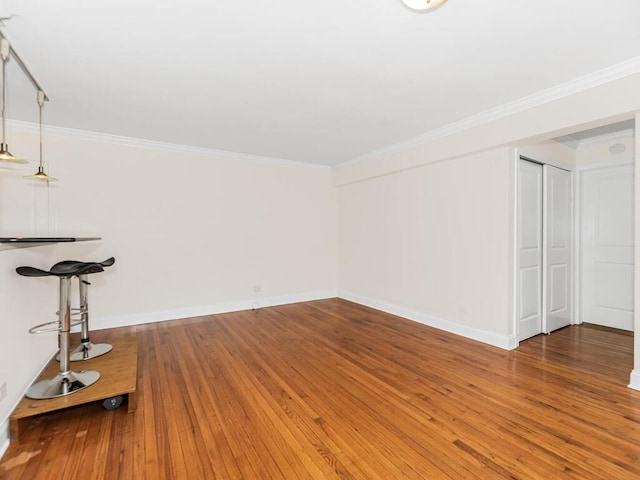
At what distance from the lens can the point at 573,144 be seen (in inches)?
165

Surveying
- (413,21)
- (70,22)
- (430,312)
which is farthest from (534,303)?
(70,22)

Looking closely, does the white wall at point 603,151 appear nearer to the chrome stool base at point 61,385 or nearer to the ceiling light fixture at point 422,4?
the ceiling light fixture at point 422,4

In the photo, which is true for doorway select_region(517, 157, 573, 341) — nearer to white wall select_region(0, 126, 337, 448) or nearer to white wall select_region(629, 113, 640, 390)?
white wall select_region(629, 113, 640, 390)

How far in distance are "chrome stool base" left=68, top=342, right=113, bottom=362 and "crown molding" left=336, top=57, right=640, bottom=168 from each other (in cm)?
435

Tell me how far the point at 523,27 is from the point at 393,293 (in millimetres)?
3642

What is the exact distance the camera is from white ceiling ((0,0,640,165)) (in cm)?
188

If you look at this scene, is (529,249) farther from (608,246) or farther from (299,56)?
(299,56)

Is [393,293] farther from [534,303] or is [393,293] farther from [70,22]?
[70,22]

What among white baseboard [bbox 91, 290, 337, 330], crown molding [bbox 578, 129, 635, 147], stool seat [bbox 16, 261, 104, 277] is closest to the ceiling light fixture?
stool seat [bbox 16, 261, 104, 277]

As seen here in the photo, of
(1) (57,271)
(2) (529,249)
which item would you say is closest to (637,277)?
(2) (529,249)

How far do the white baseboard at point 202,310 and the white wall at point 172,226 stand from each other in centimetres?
2

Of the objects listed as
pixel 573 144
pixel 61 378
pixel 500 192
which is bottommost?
pixel 61 378

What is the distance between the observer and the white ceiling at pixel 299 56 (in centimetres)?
188

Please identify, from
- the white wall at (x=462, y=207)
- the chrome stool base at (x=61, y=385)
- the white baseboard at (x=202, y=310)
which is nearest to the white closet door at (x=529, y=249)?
the white wall at (x=462, y=207)
